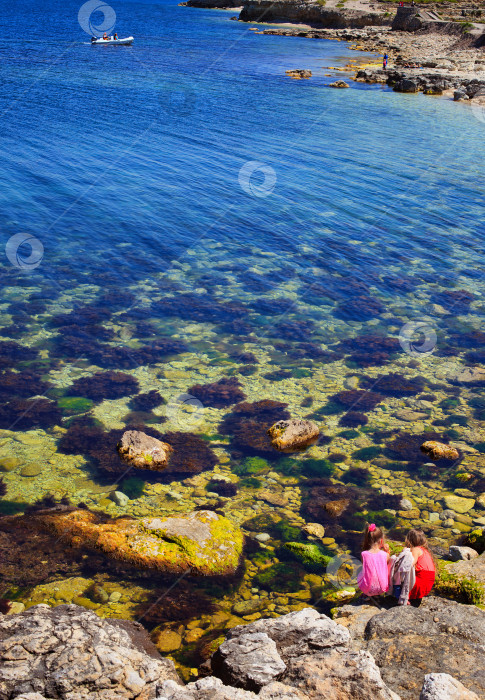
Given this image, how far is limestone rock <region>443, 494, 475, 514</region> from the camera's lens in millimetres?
13823

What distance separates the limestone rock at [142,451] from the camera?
48.0ft

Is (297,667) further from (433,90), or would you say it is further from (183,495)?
(433,90)

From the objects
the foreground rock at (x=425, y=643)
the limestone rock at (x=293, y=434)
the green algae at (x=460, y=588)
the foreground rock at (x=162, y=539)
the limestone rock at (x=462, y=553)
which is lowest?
the limestone rock at (x=293, y=434)

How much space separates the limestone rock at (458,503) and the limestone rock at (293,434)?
3.85 meters

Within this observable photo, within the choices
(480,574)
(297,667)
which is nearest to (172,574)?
(297,667)

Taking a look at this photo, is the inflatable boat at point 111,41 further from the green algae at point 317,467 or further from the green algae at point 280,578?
the green algae at point 280,578

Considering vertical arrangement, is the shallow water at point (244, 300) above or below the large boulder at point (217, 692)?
below

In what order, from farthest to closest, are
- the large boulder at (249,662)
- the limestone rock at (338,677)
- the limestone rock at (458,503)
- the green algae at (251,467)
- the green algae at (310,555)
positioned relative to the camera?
the green algae at (251,467)
the limestone rock at (458,503)
the green algae at (310,555)
the large boulder at (249,662)
the limestone rock at (338,677)

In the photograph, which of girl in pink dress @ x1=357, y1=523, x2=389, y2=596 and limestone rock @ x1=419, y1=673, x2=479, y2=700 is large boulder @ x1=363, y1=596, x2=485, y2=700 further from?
girl in pink dress @ x1=357, y1=523, x2=389, y2=596

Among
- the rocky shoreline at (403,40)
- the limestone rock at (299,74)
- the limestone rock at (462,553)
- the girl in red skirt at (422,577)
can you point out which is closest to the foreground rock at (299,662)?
the girl in red skirt at (422,577)

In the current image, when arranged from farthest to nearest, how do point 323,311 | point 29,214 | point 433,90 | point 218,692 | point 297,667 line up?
point 433,90, point 29,214, point 323,311, point 297,667, point 218,692

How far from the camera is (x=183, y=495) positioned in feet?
45.7

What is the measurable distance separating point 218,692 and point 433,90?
Result: 77858mm

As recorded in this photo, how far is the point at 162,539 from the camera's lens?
12.0m
